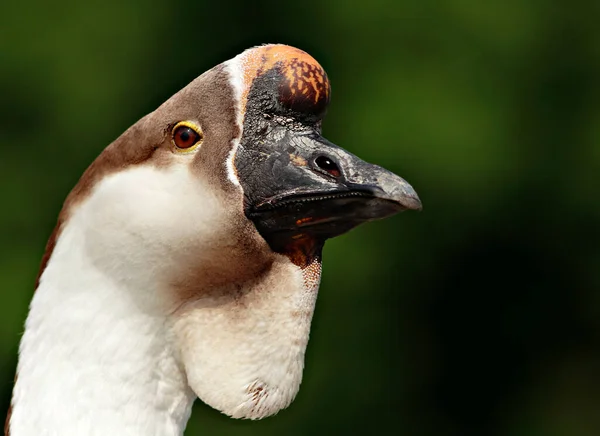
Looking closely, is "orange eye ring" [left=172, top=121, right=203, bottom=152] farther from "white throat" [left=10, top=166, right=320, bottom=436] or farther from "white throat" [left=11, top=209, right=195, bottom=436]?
"white throat" [left=11, top=209, right=195, bottom=436]

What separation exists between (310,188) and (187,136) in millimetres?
334

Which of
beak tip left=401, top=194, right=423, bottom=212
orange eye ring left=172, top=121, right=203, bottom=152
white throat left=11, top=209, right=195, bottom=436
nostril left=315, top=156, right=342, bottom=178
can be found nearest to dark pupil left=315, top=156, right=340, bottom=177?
nostril left=315, top=156, right=342, bottom=178

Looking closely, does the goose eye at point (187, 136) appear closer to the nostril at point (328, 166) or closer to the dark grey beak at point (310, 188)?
the dark grey beak at point (310, 188)

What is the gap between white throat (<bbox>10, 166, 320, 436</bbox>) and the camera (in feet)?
8.29

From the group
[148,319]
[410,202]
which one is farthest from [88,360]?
[410,202]

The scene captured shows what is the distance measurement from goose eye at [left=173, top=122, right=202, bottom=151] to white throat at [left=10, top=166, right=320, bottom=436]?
0.18ft

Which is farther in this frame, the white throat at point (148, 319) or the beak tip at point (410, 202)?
the white throat at point (148, 319)

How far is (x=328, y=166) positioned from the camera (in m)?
2.49

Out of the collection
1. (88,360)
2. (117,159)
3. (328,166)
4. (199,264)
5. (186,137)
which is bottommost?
(88,360)

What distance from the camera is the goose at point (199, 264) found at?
252 cm

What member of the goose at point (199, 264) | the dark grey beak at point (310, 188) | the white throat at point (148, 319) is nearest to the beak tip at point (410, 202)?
the dark grey beak at point (310, 188)

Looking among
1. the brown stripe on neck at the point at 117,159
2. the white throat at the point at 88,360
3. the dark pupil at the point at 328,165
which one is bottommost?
the white throat at the point at 88,360

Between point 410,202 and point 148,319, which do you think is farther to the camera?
point 148,319

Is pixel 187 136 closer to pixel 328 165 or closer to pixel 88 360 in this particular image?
pixel 328 165
